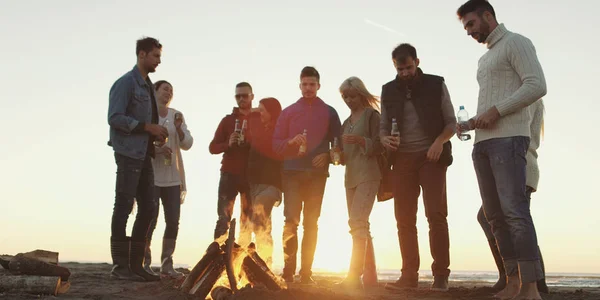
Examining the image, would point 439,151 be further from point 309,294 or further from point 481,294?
point 309,294

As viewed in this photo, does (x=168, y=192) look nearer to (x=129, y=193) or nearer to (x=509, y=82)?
(x=129, y=193)

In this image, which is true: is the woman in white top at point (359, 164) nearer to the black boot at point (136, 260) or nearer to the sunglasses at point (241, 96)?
the sunglasses at point (241, 96)

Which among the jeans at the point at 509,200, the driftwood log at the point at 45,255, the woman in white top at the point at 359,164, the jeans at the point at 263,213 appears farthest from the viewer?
the jeans at the point at 263,213

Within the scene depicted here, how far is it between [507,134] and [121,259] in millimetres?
4172

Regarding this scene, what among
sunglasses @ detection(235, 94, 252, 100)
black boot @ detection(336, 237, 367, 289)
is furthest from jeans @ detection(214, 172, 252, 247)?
black boot @ detection(336, 237, 367, 289)

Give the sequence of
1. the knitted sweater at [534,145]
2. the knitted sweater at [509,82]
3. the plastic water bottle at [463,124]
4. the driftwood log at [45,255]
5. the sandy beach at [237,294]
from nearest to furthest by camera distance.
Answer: the sandy beach at [237,294]
the knitted sweater at [509,82]
the plastic water bottle at [463,124]
the driftwood log at [45,255]
the knitted sweater at [534,145]

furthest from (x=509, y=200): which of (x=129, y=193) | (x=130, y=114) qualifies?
(x=130, y=114)

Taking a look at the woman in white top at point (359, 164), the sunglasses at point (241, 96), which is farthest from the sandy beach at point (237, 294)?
the sunglasses at point (241, 96)

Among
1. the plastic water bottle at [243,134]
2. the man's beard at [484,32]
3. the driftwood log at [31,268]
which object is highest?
the man's beard at [484,32]

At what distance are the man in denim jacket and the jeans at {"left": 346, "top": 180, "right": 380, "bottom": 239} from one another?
2.27 metres

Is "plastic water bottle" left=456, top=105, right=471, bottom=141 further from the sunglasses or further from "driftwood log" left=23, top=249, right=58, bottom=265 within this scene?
"driftwood log" left=23, top=249, right=58, bottom=265

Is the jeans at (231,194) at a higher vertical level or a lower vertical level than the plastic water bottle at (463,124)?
lower

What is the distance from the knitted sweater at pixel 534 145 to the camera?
596cm

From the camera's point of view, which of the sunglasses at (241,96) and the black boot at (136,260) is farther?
the sunglasses at (241,96)
